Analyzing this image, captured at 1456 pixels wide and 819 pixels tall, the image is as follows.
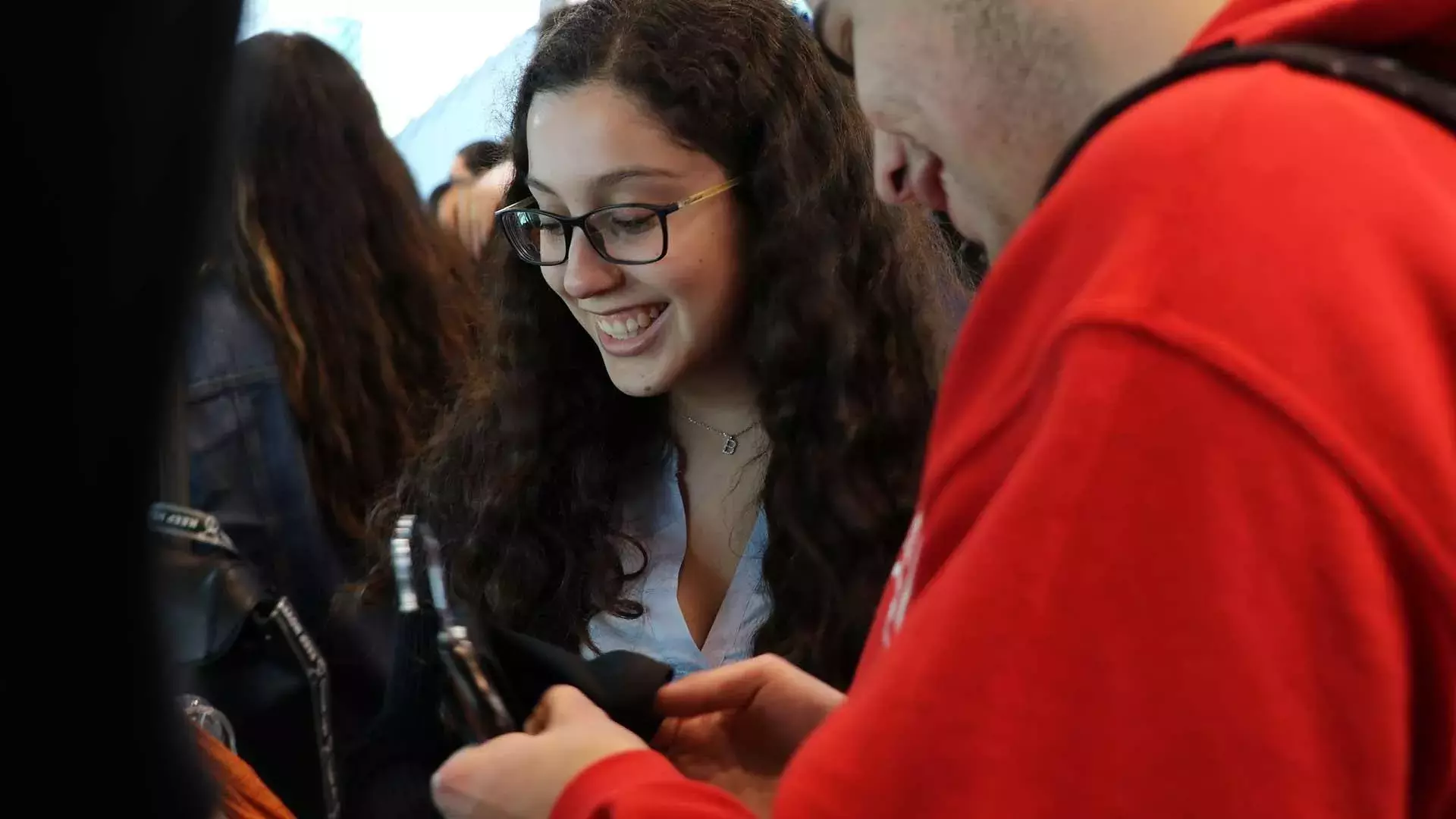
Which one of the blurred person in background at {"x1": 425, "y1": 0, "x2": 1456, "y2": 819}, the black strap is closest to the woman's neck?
the blurred person in background at {"x1": 425, "y1": 0, "x2": 1456, "y2": 819}

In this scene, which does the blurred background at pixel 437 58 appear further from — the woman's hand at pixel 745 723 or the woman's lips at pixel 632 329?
the woman's hand at pixel 745 723

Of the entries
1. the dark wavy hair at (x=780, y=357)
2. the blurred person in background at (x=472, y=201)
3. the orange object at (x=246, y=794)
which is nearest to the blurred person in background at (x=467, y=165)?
the blurred person in background at (x=472, y=201)

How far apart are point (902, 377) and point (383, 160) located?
3.03ft

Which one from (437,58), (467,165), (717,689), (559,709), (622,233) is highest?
(437,58)

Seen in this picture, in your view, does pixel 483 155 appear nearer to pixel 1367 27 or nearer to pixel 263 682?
pixel 263 682

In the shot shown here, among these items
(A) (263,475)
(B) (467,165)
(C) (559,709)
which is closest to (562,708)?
(C) (559,709)

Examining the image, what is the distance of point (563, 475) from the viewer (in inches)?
57.5

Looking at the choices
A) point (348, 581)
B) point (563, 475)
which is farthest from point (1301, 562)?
point (348, 581)

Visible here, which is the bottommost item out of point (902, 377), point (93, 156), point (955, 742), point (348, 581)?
point (348, 581)

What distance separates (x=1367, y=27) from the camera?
42 centimetres

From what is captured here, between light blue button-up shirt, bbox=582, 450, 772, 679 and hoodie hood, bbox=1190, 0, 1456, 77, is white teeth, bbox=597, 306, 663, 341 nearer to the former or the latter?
light blue button-up shirt, bbox=582, 450, 772, 679

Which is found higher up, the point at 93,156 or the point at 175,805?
the point at 93,156

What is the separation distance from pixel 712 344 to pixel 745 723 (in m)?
0.54

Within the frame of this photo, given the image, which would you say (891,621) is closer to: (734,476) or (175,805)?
(175,805)
